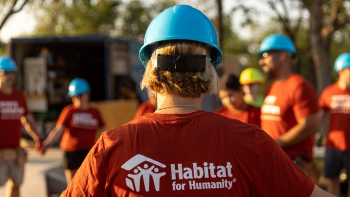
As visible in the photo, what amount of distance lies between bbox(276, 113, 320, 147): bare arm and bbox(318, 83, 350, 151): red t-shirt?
164 cm

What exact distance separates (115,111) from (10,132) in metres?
6.98

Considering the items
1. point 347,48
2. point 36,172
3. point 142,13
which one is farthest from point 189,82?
point 347,48

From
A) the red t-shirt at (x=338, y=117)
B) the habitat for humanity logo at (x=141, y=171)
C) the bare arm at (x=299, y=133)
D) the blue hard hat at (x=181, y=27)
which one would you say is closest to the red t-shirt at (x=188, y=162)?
the habitat for humanity logo at (x=141, y=171)

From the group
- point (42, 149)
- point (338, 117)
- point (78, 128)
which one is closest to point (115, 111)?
point (78, 128)

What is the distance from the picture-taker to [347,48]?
41281mm

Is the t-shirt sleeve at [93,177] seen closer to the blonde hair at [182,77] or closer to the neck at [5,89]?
the blonde hair at [182,77]

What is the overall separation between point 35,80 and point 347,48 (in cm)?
3626

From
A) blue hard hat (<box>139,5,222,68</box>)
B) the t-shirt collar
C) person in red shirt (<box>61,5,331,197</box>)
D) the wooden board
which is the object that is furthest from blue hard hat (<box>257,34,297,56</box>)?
the wooden board

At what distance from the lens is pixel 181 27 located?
1.63 meters

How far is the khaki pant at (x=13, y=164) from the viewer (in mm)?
5770

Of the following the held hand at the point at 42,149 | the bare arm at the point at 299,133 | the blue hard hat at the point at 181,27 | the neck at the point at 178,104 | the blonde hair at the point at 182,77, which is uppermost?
the blue hard hat at the point at 181,27

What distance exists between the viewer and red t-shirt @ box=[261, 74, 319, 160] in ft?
13.3

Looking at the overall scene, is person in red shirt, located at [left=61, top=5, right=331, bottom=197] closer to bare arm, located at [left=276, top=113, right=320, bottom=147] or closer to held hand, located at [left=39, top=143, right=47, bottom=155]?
bare arm, located at [left=276, top=113, right=320, bottom=147]

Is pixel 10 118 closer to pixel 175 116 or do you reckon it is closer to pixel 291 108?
pixel 291 108
